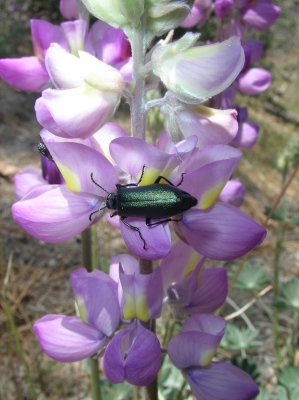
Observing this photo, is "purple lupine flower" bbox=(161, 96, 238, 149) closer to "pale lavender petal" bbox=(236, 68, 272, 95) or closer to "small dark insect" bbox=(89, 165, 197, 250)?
"small dark insect" bbox=(89, 165, 197, 250)

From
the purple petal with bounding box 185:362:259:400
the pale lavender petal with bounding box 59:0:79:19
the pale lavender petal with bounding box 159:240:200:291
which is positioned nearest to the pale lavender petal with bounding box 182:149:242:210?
the pale lavender petal with bounding box 159:240:200:291

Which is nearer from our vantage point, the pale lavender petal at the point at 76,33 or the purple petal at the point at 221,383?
the purple petal at the point at 221,383

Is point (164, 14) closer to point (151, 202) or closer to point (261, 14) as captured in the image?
point (151, 202)

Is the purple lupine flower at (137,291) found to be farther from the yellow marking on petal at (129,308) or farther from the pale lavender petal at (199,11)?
the pale lavender petal at (199,11)

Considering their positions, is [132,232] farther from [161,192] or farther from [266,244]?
[266,244]

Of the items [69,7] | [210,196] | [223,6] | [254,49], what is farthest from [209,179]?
[254,49]

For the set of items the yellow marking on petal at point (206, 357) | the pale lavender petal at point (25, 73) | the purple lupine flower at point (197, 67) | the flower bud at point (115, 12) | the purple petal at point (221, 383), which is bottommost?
the purple petal at point (221, 383)

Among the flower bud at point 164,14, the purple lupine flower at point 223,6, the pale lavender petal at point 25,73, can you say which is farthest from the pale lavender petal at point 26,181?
the purple lupine flower at point 223,6
